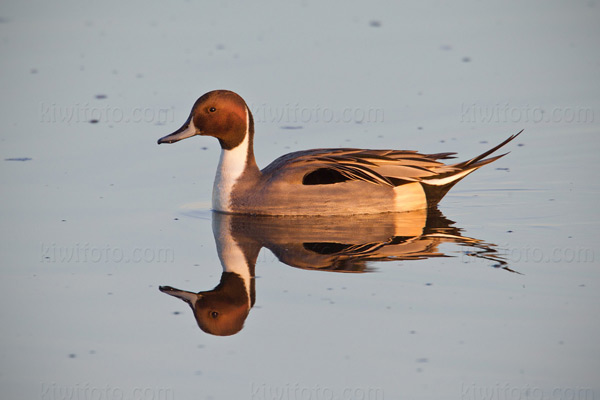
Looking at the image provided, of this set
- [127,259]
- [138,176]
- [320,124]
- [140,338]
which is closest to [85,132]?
[138,176]

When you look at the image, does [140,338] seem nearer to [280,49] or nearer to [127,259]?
[127,259]

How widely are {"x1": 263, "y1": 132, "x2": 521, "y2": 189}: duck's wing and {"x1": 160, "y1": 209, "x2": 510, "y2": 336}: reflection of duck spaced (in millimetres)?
350

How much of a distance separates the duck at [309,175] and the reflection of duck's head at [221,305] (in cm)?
171

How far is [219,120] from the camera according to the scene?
32.0ft

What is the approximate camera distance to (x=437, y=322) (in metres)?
7.19

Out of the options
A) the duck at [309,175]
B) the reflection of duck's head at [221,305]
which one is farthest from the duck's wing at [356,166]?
the reflection of duck's head at [221,305]

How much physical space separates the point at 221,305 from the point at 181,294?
366mm

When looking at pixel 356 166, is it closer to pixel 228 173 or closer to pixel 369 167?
pixel 369 167

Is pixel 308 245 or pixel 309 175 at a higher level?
pixel 309 175

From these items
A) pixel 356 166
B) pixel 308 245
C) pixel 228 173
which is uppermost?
pixel 356 166

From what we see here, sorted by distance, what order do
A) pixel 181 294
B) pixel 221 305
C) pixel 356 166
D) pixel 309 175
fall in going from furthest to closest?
pixel 356 166 → pixel 309 175 → pixel 181 294 → pixel 221 305

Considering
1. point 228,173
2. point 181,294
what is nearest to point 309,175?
point 228,173

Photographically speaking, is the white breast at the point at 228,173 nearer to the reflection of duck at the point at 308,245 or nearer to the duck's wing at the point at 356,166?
the reflection of duck at the point at 308,245

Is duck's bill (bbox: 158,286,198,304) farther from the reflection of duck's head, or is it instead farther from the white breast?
the white breast
